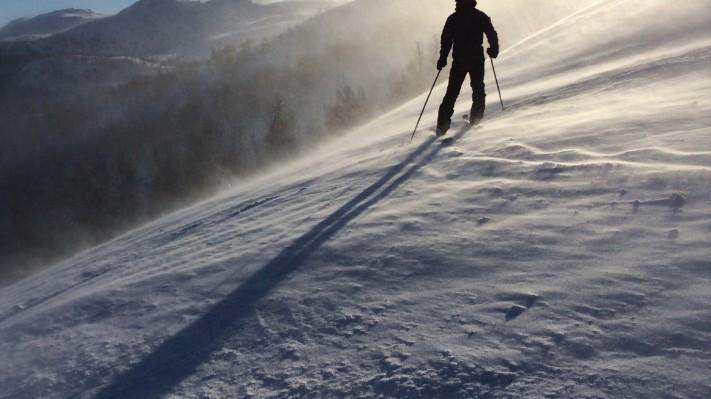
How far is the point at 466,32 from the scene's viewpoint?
6820 mm

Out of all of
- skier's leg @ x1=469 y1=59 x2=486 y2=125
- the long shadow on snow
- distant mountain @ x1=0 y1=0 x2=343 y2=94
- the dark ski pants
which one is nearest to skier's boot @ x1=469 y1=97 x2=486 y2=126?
skier's leg @ x1=469 y1=59 x2=486 y2=125

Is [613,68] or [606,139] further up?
[613,68]

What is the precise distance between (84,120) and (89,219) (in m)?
17.8

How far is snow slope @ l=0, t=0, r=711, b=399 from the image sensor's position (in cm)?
231

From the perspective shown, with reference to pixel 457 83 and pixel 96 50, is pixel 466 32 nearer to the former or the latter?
pixel 457 83

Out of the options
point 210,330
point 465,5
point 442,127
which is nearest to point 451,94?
point 442,127

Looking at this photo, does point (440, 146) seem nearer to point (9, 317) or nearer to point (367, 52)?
point (9, 317)

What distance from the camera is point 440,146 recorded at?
6453 mm

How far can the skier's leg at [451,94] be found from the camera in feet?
23.0

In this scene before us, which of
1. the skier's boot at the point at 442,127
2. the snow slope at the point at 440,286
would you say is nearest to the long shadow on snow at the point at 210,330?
the snow slope at the point at 440,286

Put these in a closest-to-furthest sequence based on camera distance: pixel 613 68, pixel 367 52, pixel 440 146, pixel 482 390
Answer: pixel 482 390, pixel 440 146, pixel 613 68, pixel 367 52

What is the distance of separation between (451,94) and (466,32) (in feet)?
2.67

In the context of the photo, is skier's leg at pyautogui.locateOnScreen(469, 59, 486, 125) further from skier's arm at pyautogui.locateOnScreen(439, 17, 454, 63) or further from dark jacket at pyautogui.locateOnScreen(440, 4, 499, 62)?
skier's arm at pyautogui.locateOnScreen(439, 17, 454, 63)

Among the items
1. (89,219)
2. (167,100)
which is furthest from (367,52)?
(89,219)
